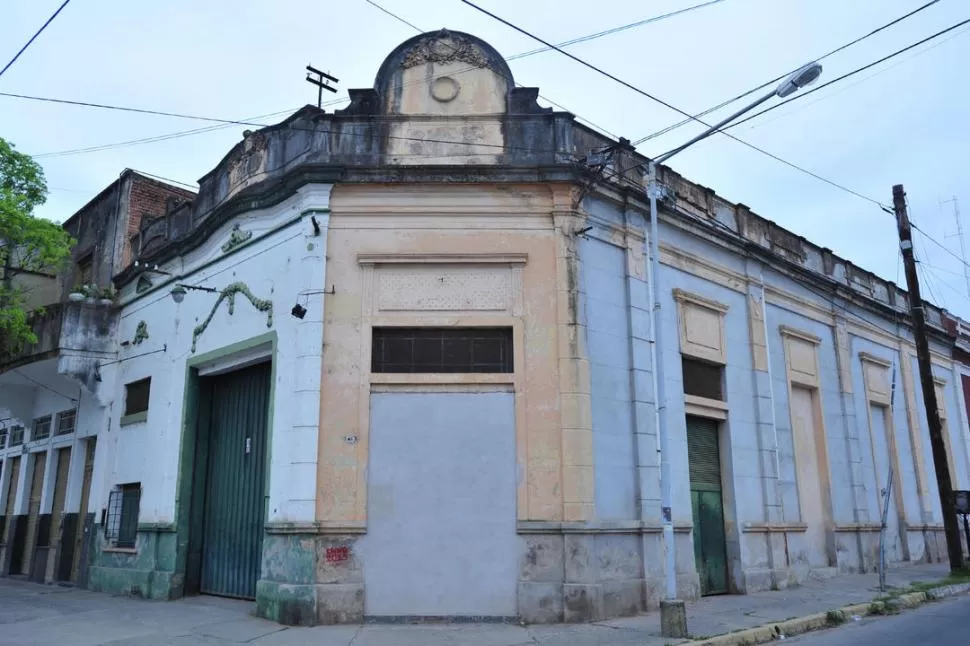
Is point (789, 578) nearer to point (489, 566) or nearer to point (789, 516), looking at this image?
point (789, 516)

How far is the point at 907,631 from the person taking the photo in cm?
1044

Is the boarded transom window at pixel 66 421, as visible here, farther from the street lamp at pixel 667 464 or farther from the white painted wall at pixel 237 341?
the street lamp at pixel 667 464

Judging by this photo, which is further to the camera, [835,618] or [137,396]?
[137,396]

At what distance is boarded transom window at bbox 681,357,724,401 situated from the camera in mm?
14445

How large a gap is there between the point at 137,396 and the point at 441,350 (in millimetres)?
8295

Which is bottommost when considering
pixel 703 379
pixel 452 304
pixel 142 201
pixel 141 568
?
pixel 141 568

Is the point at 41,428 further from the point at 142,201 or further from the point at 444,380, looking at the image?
the point at 444,380

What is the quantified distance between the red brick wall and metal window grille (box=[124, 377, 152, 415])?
134 inches

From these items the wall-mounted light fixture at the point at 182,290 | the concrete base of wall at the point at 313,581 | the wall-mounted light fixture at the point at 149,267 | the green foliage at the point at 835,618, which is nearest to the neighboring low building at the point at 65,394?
the wall-mounted light fixture at the point at 149,267

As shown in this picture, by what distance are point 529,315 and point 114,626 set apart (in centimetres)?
746

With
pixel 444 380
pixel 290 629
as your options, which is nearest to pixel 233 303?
pixel 444 380

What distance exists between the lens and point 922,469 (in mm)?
21422

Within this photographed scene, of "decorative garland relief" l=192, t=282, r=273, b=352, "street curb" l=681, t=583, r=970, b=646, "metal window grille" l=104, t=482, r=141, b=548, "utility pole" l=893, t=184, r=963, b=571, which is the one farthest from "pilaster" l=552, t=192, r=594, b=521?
"utility pole" l=893, t=184, r=963, b=571

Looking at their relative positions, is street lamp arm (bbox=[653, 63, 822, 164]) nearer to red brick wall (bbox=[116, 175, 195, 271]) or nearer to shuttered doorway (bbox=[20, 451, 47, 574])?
red brick wall (bbox=[116, 175, 195, 271])
